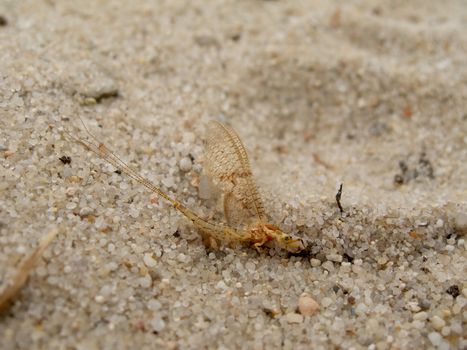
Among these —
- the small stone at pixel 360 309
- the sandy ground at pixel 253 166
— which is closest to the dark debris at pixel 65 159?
the sandy ground at pixel 253 166

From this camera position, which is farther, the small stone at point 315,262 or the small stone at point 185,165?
the small stone at point 185,165

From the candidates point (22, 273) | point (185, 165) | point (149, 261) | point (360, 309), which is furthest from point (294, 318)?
point (22, 273)

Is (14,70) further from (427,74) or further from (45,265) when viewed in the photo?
(427,74)

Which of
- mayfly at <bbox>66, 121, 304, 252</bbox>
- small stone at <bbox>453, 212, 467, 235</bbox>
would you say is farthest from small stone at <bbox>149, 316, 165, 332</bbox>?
small stone at <bbox>453, 212, 467, 235</bbox>

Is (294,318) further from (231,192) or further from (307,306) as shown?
(231,192)

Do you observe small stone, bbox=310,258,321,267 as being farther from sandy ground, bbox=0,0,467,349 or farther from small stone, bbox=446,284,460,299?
small stone, bbox=446,284,460,299

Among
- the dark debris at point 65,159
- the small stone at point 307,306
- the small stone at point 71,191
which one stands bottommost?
the small stone at point 307,306

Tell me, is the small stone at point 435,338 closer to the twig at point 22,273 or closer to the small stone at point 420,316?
the small stone at point 420,316
